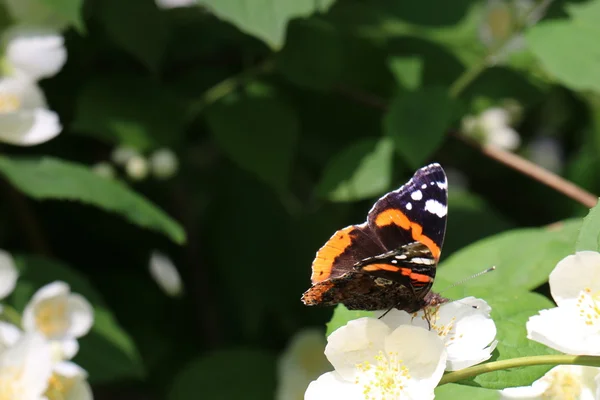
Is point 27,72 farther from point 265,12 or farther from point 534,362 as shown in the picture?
point 534,362

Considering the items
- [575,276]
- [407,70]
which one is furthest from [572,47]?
[575,276]

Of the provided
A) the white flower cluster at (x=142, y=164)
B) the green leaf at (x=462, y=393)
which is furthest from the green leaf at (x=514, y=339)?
the white flower cluster at (x=142, y=164)

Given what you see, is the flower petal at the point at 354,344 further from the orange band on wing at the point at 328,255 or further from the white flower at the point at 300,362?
the white flower at the point at 300,362

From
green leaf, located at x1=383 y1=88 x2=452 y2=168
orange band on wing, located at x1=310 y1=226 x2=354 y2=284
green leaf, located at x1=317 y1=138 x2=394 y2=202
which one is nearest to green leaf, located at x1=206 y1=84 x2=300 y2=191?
green leaf, located at x1=317 y1=138 x2=394 y2=202

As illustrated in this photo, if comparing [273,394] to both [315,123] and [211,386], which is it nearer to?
[211,386]

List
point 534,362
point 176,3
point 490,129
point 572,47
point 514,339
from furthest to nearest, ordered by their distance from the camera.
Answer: point 490,129 → point 176,3 → point 572,47 → point 514,339 → point 534,362

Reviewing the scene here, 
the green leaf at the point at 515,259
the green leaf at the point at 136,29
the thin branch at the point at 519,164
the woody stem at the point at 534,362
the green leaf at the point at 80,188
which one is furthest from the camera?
the green leaf at the point at 136,29

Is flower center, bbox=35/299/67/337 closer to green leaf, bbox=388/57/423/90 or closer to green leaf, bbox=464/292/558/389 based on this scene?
green leaf, bbox=464/292/558/389
